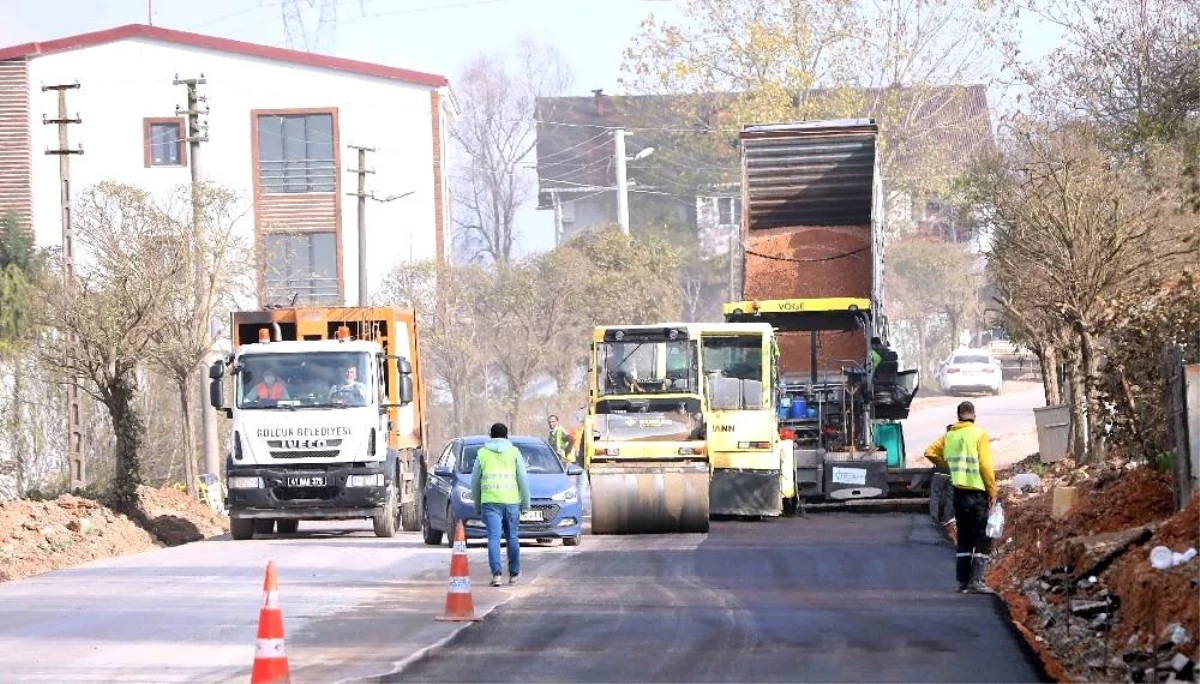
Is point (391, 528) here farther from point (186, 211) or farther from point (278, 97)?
point (278, 97)

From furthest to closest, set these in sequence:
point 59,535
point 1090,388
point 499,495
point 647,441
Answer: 1. point 1090,388
2. point 647,441
3. point 59,535
4. point 499,495

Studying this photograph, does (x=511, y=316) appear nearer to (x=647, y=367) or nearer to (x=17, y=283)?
(x=17, y=283)

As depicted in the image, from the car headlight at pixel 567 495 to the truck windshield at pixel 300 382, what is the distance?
372 cm

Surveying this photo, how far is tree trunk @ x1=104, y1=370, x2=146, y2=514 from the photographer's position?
97.5ft

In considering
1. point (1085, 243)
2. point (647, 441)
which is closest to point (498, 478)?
point (647, 441)

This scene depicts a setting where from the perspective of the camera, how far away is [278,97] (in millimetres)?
61500

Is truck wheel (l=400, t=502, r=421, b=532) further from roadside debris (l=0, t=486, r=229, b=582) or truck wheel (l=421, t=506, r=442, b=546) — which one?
truck wheel (l=421, t=506, r=442, b=546)

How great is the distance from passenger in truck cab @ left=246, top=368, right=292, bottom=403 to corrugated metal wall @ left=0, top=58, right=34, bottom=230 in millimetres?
35890

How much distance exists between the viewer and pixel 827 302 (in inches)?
1179

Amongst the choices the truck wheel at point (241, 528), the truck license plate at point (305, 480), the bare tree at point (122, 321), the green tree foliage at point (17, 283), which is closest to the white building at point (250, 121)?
the green tree foliage at point (17, 283)

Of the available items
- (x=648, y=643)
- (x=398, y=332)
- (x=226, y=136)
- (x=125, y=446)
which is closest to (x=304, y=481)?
(x=398, y=332)

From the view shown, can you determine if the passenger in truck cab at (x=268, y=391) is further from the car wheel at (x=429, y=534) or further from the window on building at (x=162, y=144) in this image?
the window on building at (x=162, y=144)

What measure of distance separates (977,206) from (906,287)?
109 ft

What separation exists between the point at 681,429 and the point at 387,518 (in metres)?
4.27
